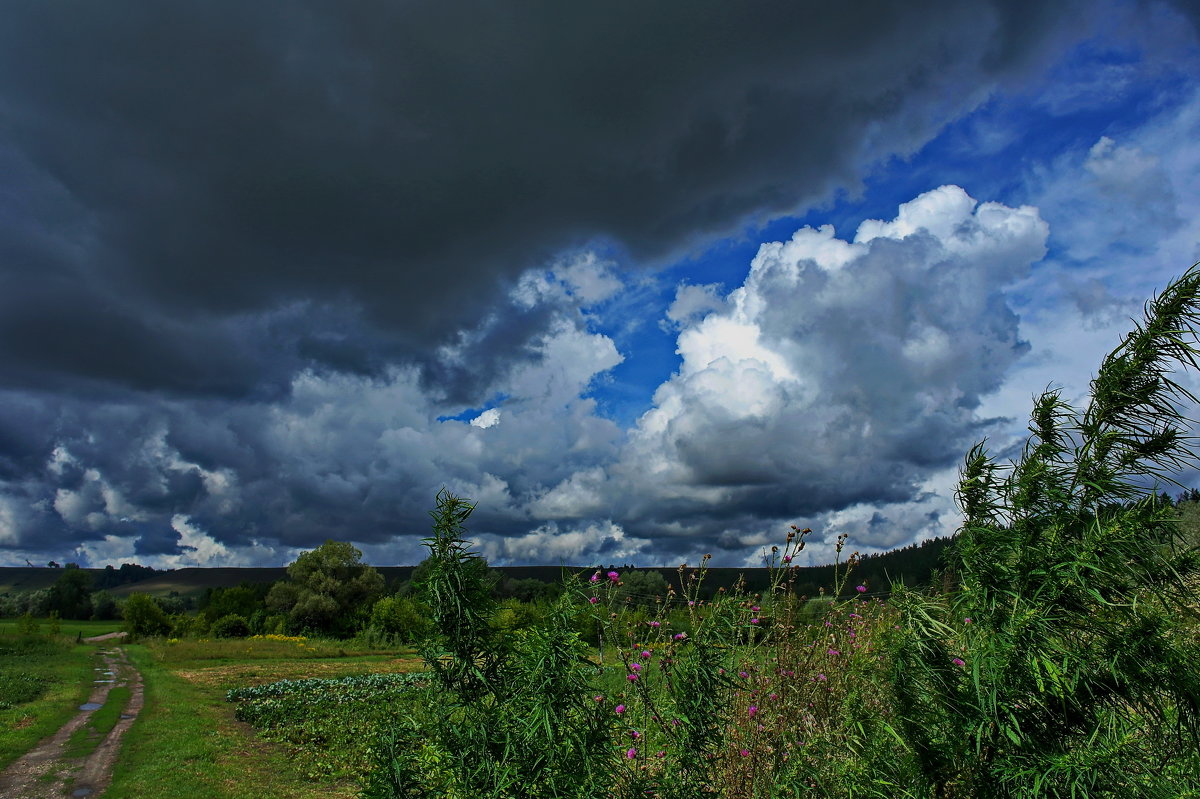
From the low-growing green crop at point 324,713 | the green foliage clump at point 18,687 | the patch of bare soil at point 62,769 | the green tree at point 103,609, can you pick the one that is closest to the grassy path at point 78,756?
the patch of bare soil at point 62,769

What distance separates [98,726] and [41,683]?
9.71m

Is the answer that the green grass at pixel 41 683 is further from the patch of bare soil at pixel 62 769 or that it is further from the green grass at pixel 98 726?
the green grass at pixel 98 726

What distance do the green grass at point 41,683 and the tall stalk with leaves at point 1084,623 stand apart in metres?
17.2

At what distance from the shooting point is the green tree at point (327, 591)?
177 feet

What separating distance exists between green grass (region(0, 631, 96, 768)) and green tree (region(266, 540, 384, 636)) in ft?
53.6

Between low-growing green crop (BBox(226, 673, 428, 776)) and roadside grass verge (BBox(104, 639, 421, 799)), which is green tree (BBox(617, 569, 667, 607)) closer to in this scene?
low-growing green crop (BBox(226, 673, 428, 776))

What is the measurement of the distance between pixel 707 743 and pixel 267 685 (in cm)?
2473

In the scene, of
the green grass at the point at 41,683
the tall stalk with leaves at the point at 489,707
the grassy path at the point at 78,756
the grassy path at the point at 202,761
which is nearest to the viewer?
the tall stalk with leaves at the point at 489,707

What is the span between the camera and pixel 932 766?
2.82 metres

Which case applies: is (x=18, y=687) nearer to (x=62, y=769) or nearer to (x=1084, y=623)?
(x=62, y=769)

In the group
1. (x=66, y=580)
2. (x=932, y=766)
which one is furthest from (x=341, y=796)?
(x=66, y=580)

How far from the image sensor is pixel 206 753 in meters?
13.0

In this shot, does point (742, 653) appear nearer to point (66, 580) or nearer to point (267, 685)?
point (267, 685)

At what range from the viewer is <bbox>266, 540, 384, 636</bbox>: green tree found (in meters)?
53.9
